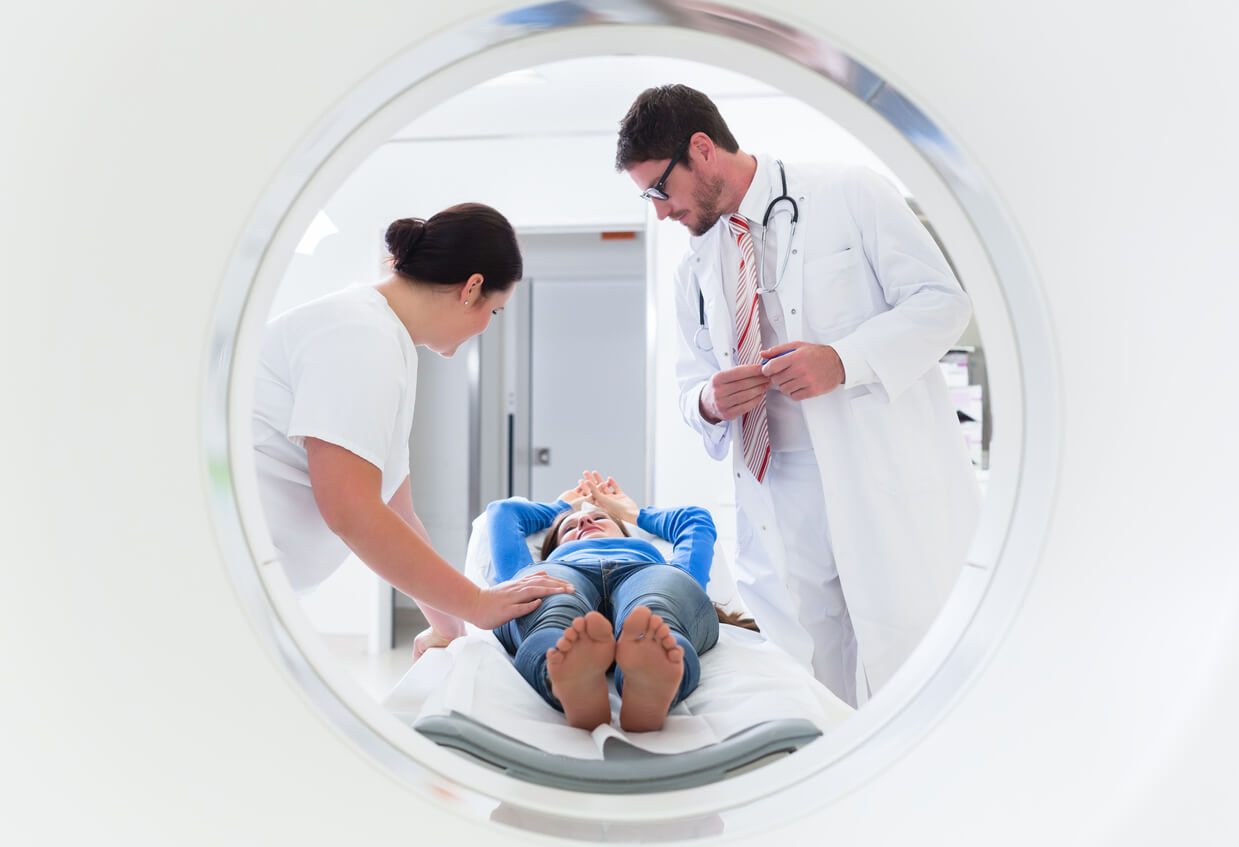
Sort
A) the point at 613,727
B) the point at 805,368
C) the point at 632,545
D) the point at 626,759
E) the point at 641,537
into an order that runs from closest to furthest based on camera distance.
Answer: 1. the point at 626,759
2. the point at 613,727
3. the point at 805,368
4. the point at 632,545
5. the point at 641,537

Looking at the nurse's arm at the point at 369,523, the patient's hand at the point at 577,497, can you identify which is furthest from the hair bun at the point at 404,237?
the patient's hand at the point at 577,497

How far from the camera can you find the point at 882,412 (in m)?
1.41

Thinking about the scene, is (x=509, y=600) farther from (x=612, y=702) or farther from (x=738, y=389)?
(x=738, y=389)

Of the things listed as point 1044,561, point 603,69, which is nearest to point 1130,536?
point 1044,561

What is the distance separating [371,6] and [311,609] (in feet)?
11.1

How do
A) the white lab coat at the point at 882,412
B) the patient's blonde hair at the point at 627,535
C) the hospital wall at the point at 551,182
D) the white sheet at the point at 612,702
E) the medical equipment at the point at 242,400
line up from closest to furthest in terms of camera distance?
the medical equipment at the point at 242,400 < the white sheet at the point at 612,702 < the white lab coat at the point at 882,412 < the patient's blonde hair at the point at 627,535 < the hospital wall at the point at 551,182

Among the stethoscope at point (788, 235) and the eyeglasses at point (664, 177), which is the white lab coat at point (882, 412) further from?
the eyeglasses at point (664, 177)

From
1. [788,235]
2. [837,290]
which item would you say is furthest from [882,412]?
[788,235]

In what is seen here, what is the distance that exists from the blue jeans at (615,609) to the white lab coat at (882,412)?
0.74 feet

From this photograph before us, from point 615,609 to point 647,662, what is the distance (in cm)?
51

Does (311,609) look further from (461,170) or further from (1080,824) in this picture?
(1080,824)

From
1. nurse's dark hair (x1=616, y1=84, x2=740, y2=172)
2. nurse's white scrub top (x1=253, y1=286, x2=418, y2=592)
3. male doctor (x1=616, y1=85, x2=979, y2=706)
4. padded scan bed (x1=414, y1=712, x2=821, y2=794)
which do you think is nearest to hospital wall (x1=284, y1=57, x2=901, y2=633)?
male doctor (x1=616, y1=85, x2=979, y2=706)

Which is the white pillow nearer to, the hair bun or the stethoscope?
the stethoscope

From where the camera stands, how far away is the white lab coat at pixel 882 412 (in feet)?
4.53
